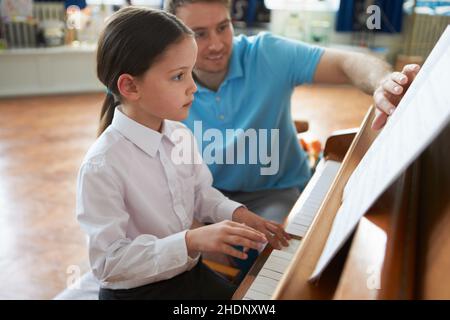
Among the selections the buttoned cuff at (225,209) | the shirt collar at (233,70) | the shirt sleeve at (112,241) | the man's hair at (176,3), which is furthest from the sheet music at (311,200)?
the man's hair at (176,3)

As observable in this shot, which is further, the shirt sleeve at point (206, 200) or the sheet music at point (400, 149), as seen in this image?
the shirt sleeve at point (206, 200)

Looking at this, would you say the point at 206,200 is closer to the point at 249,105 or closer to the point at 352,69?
the point at 249,105

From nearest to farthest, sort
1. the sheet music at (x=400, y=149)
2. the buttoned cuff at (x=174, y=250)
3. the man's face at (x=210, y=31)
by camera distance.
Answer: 1. the sheet music at (x=400, y=149)
2. the buttoned cuff at (x=174, y=250)
3. the man's face at (x=210, y=31)

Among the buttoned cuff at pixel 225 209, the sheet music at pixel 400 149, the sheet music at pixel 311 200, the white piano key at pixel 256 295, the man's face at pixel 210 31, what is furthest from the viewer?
the man's face at pixel 210 31

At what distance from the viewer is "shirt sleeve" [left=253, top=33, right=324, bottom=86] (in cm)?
154

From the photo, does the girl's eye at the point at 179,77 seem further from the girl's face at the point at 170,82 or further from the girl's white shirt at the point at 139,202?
the girl's white shirt at the point at 139,202

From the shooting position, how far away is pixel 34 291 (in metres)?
1.92

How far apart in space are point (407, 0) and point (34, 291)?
584 cm

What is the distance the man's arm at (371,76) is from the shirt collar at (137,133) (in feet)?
1.69

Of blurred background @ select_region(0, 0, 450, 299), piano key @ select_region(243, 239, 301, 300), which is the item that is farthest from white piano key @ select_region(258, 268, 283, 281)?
blurred background @ select_region(0, 0, 450, 299)

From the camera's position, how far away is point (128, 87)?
0.92 metres

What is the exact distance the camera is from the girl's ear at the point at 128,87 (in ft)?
2.98
